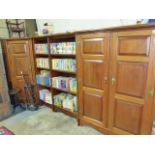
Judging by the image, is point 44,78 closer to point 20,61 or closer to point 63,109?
point 20,61

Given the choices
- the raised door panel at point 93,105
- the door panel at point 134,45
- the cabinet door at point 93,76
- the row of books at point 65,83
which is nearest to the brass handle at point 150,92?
the door panel at point 134,45

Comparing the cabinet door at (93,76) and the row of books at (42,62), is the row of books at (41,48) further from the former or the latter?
the cabinet door at (93,76)

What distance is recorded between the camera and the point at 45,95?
2.88 metres

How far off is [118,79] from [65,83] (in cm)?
111

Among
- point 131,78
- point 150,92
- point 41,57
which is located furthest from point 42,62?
point 150,92

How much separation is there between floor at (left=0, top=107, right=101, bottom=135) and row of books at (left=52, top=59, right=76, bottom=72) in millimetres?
1022

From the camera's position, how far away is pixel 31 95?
2.98 meters

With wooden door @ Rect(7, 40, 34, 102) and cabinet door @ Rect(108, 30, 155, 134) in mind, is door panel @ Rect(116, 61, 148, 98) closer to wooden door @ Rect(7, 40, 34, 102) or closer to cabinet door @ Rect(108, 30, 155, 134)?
cabinet door @ Rect(108, 30, 155, 134)

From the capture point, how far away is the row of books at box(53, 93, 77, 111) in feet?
7.88

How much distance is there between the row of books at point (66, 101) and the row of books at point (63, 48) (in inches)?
35.4

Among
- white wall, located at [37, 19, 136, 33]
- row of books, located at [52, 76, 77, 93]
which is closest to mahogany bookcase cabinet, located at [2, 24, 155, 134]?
row of books, located at [52, 76, 77, 93]

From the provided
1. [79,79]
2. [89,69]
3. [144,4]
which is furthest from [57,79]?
[144,4]

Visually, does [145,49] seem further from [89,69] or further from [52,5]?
[52,5]
